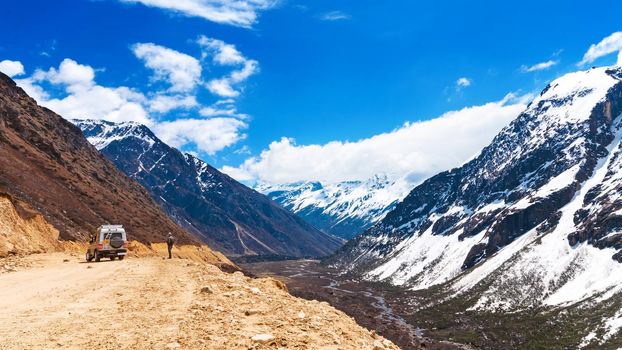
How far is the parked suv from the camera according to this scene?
5347cm

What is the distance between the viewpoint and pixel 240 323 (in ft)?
57.9

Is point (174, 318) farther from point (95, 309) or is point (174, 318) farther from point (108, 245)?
point (108, 245)

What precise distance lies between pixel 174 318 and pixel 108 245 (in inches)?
1517

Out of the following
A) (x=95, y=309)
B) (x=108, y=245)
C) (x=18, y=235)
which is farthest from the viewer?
(x=18, y=235)

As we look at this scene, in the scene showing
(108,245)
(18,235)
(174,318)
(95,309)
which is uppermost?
(108,245)

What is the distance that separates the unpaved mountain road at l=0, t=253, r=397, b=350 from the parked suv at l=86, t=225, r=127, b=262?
23.5 metres

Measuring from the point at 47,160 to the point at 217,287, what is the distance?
187 m

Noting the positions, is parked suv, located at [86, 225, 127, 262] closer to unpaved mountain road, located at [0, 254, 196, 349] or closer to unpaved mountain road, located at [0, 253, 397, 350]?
unpaved mountain road, located at [0, 254, 196, 349]

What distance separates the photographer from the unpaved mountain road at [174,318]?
15992mm

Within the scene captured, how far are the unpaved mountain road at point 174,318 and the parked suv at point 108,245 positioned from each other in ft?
77.3

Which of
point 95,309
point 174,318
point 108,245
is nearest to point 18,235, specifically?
point 108,245

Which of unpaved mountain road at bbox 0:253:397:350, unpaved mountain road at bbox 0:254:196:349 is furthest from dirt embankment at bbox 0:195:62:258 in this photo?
unpaved mountain road at bbox 0:253:397:350

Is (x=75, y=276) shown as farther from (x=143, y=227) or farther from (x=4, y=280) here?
(x=143, y=227)

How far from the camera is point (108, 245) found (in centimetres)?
5384
